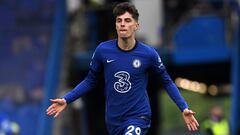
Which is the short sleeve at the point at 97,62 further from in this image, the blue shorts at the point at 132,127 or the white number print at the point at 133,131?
the white number print at the point at 133,131

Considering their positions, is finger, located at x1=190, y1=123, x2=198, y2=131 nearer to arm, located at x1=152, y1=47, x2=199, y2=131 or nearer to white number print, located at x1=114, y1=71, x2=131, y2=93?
arm, located at x1=152, y1=47, x2=199, y2=131

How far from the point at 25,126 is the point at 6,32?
3.38 m

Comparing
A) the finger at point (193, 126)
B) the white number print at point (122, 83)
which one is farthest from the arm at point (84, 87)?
the finger at point (193, 126)

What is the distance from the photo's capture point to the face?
8602 mm

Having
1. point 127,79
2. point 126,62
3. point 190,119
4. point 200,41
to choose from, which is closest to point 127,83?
point 127,79

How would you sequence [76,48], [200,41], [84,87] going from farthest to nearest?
[76,48] → [200,41] → [84,87]

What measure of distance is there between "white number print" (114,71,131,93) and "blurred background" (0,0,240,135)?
1101cm

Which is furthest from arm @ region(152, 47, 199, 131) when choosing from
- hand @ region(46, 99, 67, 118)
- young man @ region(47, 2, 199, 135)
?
hand @ region(46, 99, 67, 118)

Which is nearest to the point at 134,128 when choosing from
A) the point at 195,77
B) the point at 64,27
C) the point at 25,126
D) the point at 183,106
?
the point at 183,106

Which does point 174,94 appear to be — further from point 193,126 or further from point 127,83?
point 127,83

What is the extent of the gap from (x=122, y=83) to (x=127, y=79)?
0.07 m

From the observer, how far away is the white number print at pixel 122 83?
8.77 meters

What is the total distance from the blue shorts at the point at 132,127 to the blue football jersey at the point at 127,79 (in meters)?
0.05

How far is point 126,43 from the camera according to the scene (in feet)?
28.7
